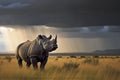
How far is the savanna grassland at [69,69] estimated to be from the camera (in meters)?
2.34

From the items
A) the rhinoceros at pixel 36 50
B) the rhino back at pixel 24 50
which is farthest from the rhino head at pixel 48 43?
the rhino back at pixel 24 50

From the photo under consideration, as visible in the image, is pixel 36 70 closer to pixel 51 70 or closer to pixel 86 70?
pixel 51 70

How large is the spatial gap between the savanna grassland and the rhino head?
8 centimetres

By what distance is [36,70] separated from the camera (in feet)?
7.91

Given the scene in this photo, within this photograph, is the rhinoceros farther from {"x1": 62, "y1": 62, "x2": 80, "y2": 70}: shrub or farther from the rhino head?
{"x1": 62, "y1": 62, "x2": 80, "y2": 70}: shrub

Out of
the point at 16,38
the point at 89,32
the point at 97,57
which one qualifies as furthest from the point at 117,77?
the point at 16,38

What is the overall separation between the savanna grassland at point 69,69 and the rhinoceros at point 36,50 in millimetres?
38

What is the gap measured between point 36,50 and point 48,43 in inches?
5.6

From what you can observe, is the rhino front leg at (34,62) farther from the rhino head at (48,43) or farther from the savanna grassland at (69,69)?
the rhino head at (48,43)

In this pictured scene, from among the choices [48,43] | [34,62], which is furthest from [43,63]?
[48,43]

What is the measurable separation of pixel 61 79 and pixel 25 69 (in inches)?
11.1

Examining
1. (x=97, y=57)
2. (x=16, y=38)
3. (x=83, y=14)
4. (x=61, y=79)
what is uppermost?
(x=83, y=14)

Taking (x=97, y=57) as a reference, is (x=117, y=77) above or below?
below

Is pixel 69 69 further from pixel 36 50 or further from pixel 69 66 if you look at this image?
pixel 36 50
